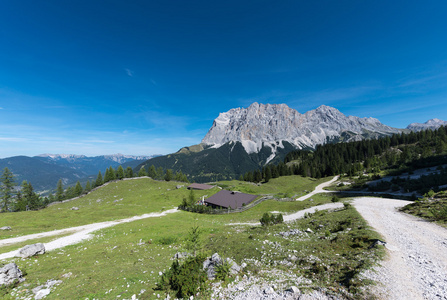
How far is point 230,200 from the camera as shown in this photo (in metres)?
59.8

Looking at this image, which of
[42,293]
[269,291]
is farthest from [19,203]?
[269,291]

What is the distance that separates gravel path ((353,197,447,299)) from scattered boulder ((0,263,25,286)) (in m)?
23.3

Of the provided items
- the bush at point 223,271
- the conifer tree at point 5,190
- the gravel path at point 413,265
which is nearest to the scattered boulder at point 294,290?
the gravel path at point 413,265

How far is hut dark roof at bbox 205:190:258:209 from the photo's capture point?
56.8 metres

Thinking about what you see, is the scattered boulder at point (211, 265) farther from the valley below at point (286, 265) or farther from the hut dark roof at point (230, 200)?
the hut dark roof at point (230, 200)

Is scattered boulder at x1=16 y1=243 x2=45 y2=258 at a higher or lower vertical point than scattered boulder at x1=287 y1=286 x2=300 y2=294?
lower

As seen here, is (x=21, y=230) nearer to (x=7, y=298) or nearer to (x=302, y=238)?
(x=7, y=298)

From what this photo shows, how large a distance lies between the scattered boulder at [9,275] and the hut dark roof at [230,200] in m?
46.2

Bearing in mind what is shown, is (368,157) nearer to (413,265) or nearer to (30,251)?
(413,265)

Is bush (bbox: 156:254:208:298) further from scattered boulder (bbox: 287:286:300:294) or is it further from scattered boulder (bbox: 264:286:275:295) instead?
scattered boulder (bbox: 287:286:300:294)

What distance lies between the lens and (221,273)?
11531 millimetres

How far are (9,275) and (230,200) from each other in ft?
168

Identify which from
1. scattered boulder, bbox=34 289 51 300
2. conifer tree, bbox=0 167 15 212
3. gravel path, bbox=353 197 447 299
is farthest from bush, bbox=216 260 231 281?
conifer tree, bbox=0 167 15 212

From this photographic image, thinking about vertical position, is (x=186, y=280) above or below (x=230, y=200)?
above
